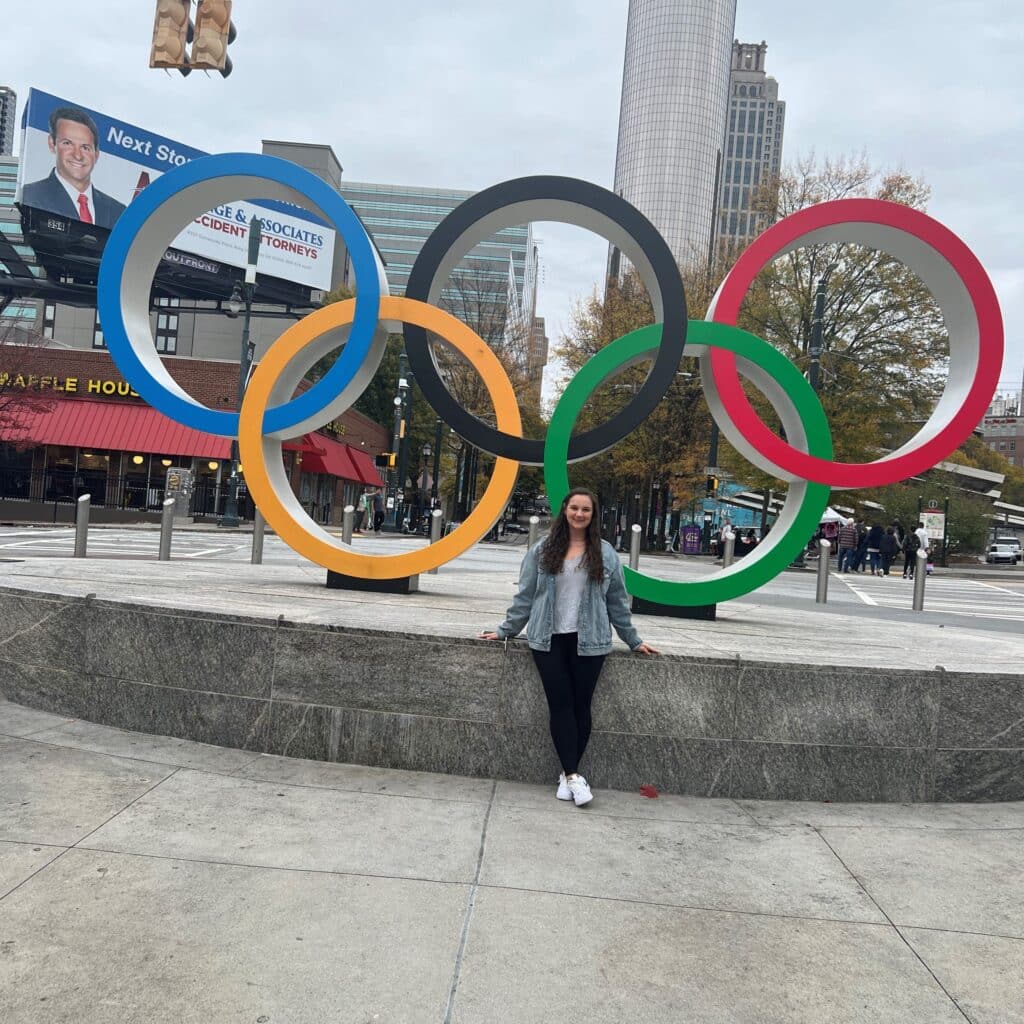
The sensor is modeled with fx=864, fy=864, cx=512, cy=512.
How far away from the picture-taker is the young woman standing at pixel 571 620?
512 centimetres

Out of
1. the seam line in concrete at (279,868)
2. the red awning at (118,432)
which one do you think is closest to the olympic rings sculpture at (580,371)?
the seam line in concrete at (279,868)

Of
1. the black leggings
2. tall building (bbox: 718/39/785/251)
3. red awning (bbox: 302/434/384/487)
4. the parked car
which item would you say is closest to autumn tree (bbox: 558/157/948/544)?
red awning (bbox: 302/434/384/487)

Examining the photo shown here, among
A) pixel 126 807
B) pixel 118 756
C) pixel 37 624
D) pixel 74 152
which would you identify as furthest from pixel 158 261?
pixel 74 152

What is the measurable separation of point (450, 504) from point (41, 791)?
6883cm

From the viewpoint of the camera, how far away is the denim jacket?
512cm

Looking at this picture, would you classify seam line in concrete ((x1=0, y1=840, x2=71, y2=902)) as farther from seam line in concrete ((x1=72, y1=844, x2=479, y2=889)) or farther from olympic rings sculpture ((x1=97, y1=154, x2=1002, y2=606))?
olympic rings sculpture ((x1=97, y1=154, x2=1002, y2=606))

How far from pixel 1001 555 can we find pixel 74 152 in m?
55.9

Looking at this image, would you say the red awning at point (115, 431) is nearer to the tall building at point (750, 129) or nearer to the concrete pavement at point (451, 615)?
the concrete pavement at point (451, 615)

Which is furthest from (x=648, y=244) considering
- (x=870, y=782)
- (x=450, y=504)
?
(x=450, y=504)

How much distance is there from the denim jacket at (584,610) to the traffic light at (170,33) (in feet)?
22.7

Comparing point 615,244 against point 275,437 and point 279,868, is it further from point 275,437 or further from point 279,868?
point 279,868

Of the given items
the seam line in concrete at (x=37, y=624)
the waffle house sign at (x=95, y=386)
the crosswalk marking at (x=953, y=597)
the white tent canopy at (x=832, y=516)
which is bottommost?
the crosswalk marking at (x=953, y=597)

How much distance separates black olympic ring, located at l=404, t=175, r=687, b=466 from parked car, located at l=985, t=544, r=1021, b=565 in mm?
51110

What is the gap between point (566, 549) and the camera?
17.1 ft
